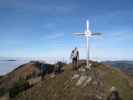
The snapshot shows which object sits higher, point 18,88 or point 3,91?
point 18,88

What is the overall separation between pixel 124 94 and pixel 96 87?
5.80m

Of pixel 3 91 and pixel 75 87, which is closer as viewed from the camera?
pixel 75 87

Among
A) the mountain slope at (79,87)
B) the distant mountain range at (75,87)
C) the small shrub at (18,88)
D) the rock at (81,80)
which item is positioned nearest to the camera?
the mountain slope at (79,87)

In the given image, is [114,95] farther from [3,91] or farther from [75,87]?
[3,91]

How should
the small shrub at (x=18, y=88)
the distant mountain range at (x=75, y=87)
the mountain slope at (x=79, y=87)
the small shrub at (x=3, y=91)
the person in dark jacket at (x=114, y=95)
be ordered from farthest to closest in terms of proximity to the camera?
the small shrub at (x=3, y=91) < the small shrub at (x=18, y=88) < the distant mountain range at (x=75, y=87) < the mountain slope at (x=79, y=87) < the person in dark jacket at (x=114, y=95)

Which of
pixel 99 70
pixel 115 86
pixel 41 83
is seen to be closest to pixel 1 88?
pixel 41 83

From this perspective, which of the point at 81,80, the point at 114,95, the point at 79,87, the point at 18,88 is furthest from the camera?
the point at 18,88

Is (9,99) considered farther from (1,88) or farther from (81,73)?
(81,73)

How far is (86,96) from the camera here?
124 ft

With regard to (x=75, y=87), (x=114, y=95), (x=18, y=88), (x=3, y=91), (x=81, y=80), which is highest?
(x=81, y=80)

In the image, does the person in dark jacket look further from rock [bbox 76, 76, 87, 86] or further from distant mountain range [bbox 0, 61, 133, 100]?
rock [bbox 76, 76, 87, 86]

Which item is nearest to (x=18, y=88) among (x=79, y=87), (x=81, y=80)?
(x=79, y=87)

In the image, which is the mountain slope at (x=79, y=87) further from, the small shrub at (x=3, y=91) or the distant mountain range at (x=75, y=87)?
the small shrub at (x=3, y=91)

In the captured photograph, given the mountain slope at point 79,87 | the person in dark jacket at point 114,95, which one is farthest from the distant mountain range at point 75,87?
the person in dark jacket at point 114,95
